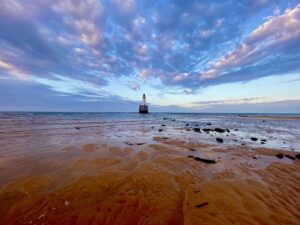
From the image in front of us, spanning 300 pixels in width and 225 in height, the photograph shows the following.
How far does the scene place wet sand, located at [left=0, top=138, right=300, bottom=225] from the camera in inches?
148

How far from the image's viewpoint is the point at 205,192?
16.3ft

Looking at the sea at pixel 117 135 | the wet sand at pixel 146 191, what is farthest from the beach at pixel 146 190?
the sea at pixel 117 135

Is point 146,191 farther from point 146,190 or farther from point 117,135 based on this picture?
point 117,135

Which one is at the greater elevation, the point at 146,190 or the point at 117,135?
the point at 146,190

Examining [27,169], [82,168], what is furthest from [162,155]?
[27,169]

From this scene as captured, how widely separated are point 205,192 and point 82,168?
4.91 metres

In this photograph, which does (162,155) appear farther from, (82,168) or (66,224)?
(66,224)

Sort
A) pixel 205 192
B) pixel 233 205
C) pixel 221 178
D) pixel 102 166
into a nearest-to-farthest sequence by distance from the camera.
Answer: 1. pixel 233 205
2. pixel 205 192
3. pixel 221 178
4. pixel 102 166

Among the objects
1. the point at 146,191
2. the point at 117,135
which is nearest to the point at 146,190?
the point at 146,191

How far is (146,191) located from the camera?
5008mm

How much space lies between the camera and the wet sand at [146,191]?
3760 mm

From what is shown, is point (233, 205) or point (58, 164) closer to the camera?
point (233, 205)

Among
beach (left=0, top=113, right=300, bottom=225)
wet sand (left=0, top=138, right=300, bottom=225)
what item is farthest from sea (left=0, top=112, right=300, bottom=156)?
wet sand (left=0, top=138, right=300, bottom=225)

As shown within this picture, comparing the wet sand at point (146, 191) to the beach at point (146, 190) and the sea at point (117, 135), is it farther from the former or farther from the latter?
the sea at point (117, 135)
